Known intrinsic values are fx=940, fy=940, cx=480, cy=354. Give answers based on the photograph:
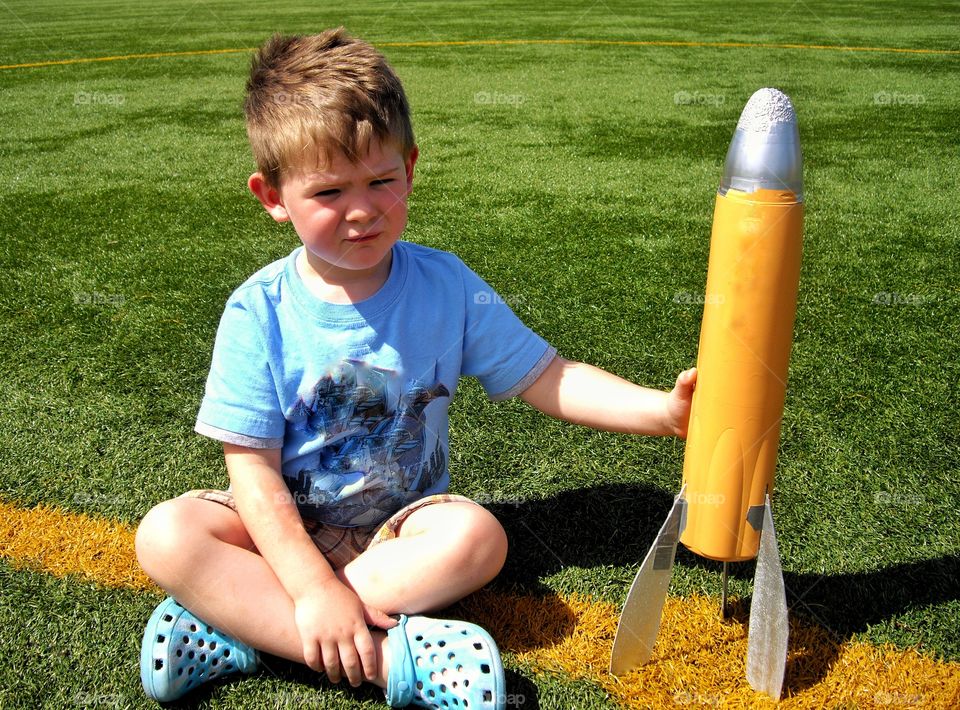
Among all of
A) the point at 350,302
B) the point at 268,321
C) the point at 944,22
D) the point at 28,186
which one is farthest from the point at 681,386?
the point at 944,22

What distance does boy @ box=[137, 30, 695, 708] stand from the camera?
5.87 feet

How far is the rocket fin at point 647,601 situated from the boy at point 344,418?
20 centimetres

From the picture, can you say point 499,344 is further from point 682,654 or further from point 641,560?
point 682,654

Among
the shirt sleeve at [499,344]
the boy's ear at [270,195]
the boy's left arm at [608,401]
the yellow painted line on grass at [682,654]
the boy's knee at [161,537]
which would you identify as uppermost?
the boy's ear at [270,195]

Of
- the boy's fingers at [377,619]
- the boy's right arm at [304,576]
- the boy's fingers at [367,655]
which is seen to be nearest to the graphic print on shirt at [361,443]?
the boy's right arm at [304,576]

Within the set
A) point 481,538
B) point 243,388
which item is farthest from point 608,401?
point 243,388

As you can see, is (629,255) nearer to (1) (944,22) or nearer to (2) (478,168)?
(2) (478,168)

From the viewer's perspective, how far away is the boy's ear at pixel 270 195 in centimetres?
190

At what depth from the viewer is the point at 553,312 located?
346 cm

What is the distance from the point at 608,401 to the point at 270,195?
819 mm

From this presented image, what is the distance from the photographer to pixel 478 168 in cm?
550

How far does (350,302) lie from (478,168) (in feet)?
12.1

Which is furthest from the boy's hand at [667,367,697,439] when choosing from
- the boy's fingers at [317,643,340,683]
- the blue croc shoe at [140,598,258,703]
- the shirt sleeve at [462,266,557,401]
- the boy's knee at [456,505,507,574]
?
the blue croc shoe at [140,598,258,703]

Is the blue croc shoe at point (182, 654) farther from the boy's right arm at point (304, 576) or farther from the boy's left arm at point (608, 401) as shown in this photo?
the boy's left arm at point (608, 401)
